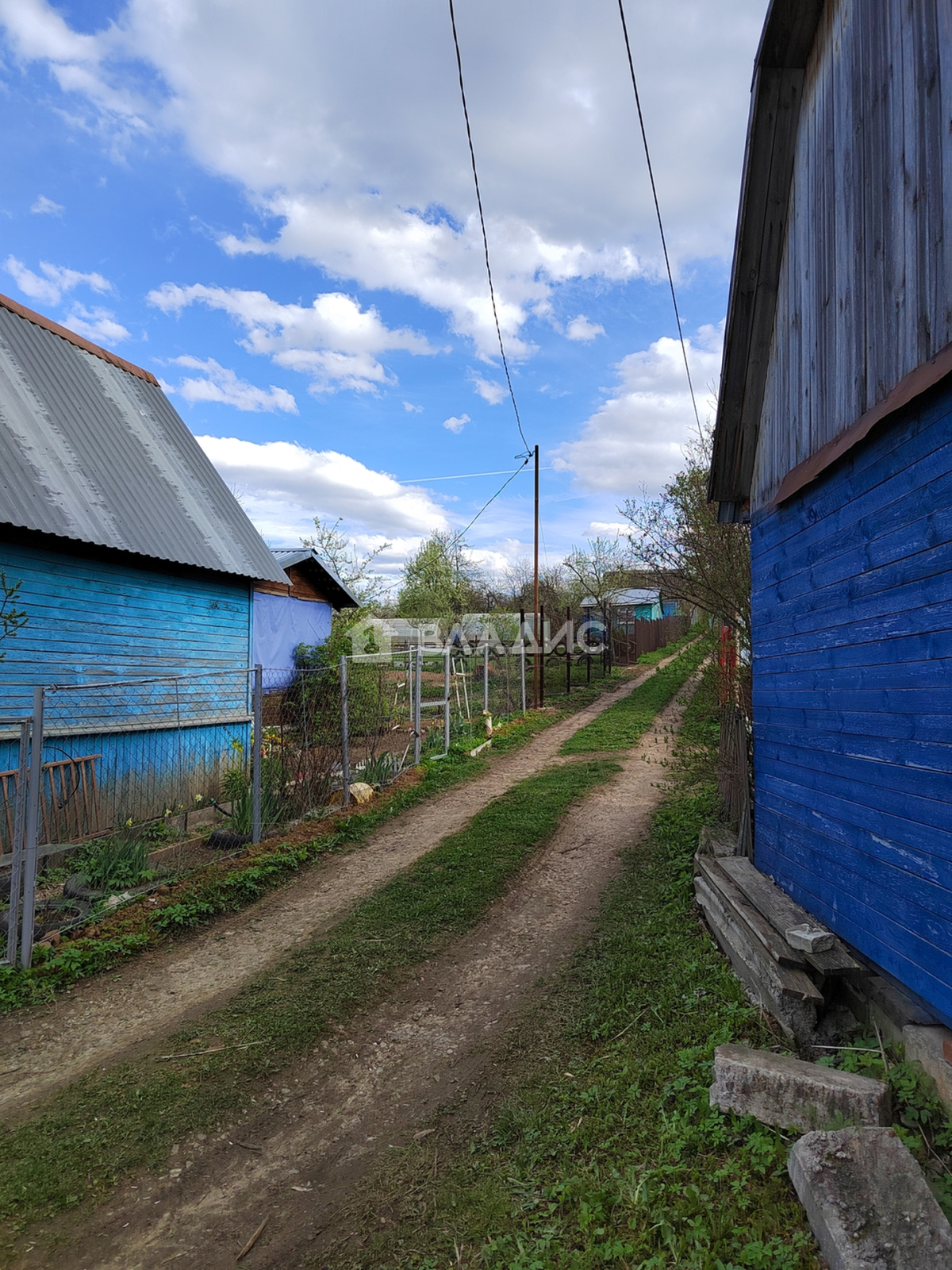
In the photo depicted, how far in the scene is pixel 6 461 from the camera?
8359 millimetres

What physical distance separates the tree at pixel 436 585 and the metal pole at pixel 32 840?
87.9 ft

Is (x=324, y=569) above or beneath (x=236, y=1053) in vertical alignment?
above

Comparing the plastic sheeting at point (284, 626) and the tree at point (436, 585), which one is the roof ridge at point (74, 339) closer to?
the plastic sheeting at point (284, 626)

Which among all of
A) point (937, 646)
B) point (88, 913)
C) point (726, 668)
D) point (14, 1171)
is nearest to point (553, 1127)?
point (14, 1171)

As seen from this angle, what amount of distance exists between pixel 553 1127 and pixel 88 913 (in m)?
4.39

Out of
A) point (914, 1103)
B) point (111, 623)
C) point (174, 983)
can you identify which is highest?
point (111, 623)

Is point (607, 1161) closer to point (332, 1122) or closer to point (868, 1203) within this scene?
point (868, 1203)

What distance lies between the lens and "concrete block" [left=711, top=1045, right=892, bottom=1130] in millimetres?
2707

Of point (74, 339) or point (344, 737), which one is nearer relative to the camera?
point (344, 737)

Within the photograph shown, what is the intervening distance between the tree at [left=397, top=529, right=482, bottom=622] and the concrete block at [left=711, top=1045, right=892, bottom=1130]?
95.3 feet

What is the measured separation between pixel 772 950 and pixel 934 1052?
37.3 inches

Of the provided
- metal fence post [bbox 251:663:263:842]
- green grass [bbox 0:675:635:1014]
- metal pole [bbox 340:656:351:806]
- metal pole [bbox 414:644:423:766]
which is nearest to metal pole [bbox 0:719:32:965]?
green grass [bbox 0:675:635:1014]

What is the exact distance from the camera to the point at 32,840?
5078 millimetres

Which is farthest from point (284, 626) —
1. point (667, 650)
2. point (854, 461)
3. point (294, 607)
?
point (667, 650)
